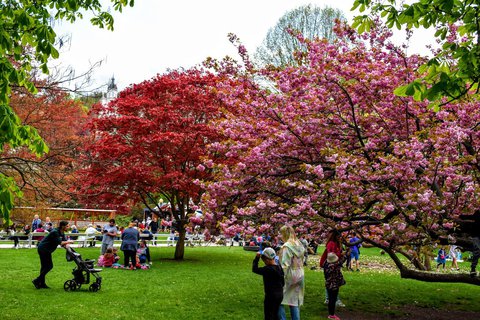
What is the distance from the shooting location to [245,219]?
9.79m

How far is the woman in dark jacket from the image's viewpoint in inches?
574

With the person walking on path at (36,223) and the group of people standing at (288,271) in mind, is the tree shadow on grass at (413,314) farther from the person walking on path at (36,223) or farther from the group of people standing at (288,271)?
the person walking on path at (36,223)

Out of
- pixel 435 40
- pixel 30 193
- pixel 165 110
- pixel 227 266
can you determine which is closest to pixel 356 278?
pixel 227 266

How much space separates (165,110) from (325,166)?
9495 mm

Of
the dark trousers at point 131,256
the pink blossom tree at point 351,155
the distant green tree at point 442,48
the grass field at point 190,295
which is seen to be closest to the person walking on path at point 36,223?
the grass field at point 190,295

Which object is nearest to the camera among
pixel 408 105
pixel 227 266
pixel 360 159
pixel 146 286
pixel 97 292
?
pixel 360 159

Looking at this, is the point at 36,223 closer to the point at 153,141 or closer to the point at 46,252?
the point at 153,141

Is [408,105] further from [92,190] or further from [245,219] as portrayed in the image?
[92,190]

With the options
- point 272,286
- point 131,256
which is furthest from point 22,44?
point 131,256

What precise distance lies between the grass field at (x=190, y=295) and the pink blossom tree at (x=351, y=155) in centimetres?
171

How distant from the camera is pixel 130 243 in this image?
14734 millimetres

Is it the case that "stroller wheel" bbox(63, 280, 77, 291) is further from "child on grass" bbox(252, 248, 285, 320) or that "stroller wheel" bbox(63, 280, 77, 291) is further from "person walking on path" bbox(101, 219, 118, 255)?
"child on grass" bbox(252, 248, 285, 320)

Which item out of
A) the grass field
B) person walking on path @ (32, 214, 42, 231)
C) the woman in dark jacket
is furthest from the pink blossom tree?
person walking on path @ (32, 214, 42, 231)

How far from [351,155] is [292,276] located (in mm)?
2869
